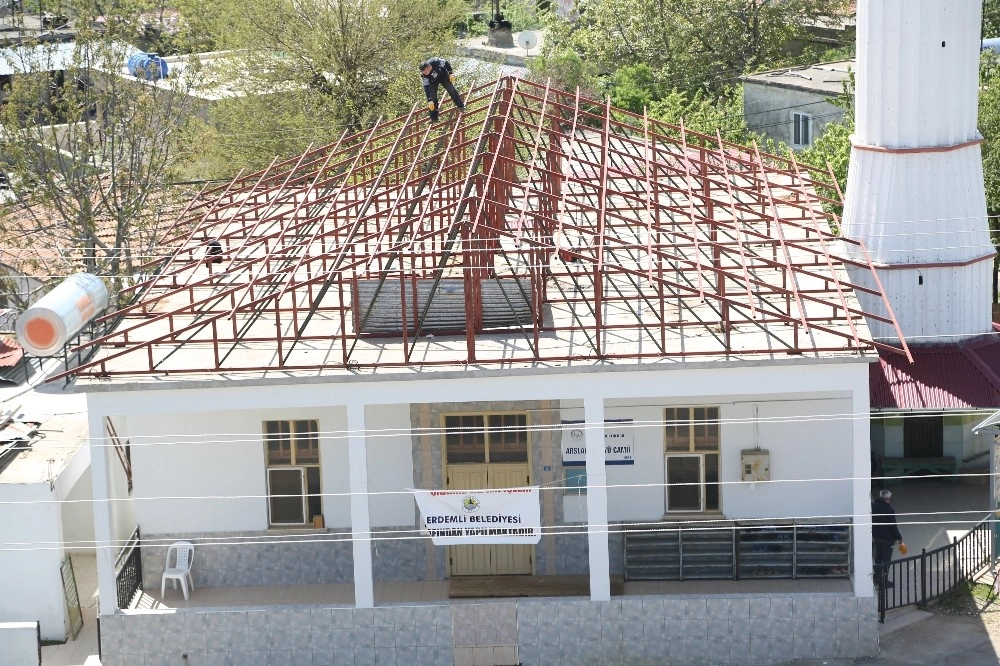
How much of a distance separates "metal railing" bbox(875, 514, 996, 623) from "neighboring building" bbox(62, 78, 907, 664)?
0.79 meters

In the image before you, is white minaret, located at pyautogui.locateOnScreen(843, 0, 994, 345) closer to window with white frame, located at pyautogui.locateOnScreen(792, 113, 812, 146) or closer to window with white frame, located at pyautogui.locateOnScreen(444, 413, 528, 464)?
window with white frame, located at pyautogui.locateOnScreen(444, 413, 528, 464)

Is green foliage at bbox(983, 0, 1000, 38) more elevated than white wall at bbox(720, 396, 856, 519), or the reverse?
green foliage at bbox(983, 0, 1000, 38)

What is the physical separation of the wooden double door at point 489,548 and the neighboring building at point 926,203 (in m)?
5.90

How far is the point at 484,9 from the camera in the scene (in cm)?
7288

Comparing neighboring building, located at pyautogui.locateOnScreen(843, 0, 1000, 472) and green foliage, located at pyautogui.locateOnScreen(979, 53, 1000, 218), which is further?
green foliage, located at pyautogui.locateOnScreen(979, 53, 1000, 218)

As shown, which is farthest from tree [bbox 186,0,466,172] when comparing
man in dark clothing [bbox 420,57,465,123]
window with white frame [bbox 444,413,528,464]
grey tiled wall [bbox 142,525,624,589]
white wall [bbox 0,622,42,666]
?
white wall [bbox 0,622,42,666]

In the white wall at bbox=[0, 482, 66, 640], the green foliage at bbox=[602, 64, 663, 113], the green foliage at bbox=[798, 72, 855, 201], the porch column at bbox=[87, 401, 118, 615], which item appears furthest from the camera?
the green foliage at bbox=[602, 64, 663, 113]

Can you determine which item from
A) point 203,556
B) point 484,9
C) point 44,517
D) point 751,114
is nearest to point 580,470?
point 203,556

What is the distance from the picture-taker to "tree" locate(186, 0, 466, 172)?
43.1 metres

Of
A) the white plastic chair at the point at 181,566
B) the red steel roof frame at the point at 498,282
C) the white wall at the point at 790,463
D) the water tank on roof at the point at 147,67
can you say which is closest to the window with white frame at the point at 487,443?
the red steel roof frame at the point at 498,282

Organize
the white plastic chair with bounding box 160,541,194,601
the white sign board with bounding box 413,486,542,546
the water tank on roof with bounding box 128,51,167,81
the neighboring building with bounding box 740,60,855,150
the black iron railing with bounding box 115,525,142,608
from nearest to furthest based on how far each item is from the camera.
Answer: the white sign board with bounding box 413,486,542,546 → the black iron railing with bounding box 115,525,142,608 → the white plastic chair with bounding box 160,541,194,601 → the water tank on roof with bounding box 128,51,167,81 → the neighboring building with bounding box 740,60,855,150

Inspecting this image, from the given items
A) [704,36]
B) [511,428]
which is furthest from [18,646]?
[704,36]

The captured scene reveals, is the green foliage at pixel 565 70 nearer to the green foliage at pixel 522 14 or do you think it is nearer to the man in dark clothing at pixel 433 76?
the green foliage at pixel 522 14

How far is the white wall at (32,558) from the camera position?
72.6 feet
